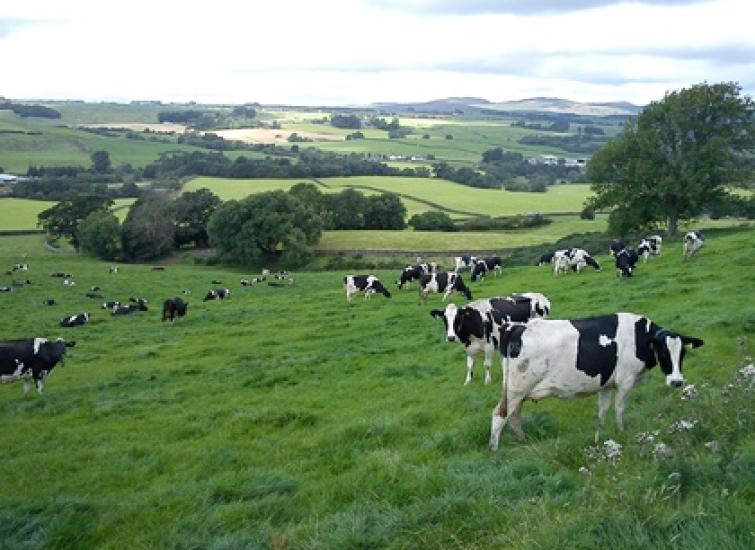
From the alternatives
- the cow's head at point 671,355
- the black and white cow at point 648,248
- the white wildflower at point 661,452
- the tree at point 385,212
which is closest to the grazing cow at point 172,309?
the black and white cow at point 648,248

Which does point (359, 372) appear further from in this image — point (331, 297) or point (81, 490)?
point (331, 297)

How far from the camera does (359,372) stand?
60.5ft

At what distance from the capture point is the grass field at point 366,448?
21.9ft

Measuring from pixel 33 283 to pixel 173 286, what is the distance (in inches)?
378

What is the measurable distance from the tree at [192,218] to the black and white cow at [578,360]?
244ft

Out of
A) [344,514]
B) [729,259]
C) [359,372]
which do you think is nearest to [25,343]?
[359,372]

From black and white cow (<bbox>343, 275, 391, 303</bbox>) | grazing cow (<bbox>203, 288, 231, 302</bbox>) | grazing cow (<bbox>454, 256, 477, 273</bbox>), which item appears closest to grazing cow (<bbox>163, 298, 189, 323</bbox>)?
black and white cow (<bbox>343, 275, 391, 303</bbox>)

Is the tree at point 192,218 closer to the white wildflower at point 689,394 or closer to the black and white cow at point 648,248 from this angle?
the black and white cow at point 648,248

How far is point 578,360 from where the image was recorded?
10531 mm

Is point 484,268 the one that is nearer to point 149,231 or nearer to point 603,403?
point 603,403

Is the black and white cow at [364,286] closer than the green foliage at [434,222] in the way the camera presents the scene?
Yes

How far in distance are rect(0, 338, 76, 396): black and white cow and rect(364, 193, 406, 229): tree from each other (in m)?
67.3

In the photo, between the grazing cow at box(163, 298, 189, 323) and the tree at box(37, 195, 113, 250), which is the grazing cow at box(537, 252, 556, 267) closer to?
the grazing cow at box(163, 298, 189, 323)

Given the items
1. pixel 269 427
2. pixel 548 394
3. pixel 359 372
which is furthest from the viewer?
pixel 359 372
